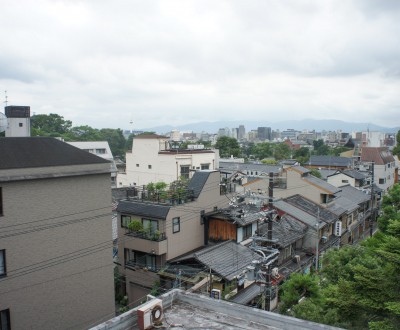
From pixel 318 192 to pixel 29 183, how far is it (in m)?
29.9

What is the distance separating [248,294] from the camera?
71.2ft

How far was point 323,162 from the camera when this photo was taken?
72.9 m

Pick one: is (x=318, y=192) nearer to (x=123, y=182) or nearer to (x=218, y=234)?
(x=218, y=234)

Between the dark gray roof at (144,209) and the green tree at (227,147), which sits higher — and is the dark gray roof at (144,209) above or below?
below

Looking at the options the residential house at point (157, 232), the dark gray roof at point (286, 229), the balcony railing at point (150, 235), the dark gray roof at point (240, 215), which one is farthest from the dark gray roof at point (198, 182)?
the dark gray roof at point (286, 229)

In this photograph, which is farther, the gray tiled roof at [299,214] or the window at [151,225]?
the gray tiled roof at [299,214]

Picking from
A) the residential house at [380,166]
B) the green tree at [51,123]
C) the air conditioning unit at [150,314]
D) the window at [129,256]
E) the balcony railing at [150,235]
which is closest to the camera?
the air conditioning unit at [150,314]

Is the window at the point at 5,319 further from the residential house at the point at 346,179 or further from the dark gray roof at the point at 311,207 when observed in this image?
the residential house at the point at 346,179

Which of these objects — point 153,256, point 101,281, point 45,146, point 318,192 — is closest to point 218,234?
point 153,256

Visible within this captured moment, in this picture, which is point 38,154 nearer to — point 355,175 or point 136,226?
point 136,226

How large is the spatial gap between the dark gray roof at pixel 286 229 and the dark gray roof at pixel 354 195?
1517 centimetres

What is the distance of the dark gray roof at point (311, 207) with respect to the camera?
117ft

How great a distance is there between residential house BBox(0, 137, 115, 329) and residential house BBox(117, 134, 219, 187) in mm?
22505

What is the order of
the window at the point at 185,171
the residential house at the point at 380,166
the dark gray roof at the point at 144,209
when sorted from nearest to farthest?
the dark gray roof at the point at 144,209
the window at the point at 185,171
the residential house at the point at 380,166
